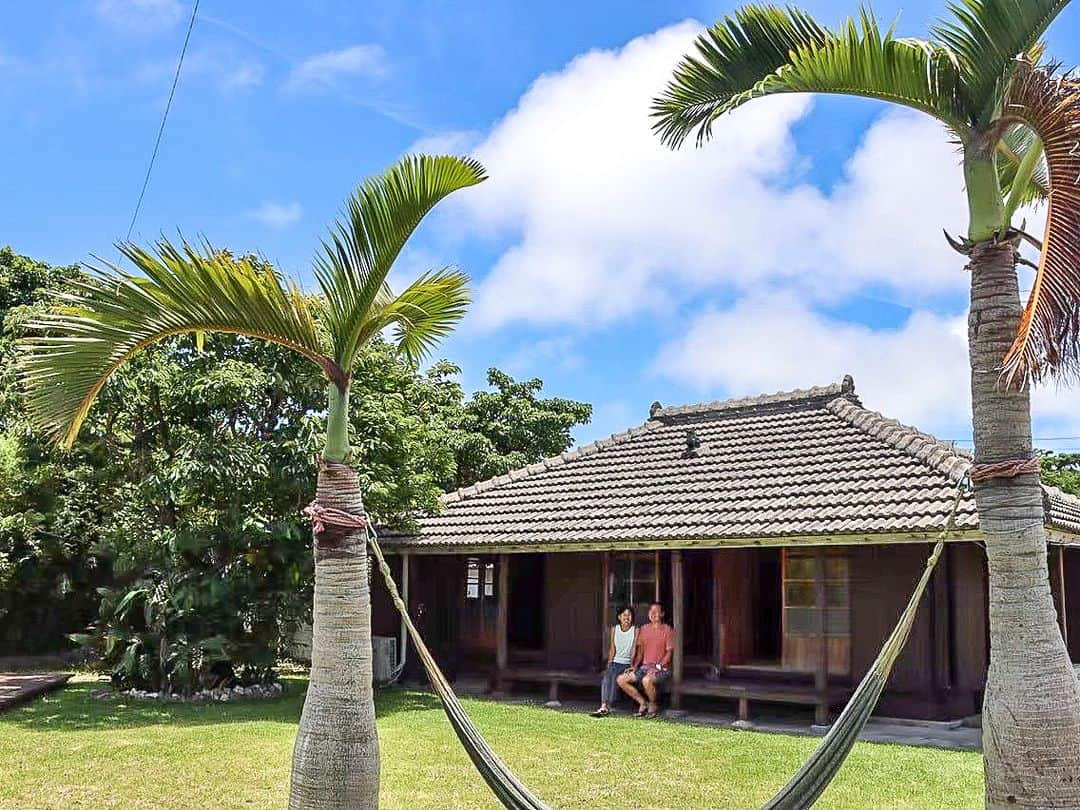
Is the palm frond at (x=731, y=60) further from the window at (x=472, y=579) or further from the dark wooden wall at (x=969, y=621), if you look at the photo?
the window at (x=472, y=579)

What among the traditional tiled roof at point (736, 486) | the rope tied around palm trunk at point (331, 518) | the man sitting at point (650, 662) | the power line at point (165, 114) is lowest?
the man sitting at point (650, 662)

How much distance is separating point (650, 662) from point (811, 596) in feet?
6.35

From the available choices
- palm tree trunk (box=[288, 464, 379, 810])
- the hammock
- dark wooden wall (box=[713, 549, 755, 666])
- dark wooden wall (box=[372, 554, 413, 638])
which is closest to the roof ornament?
dark wooden wall (box=[713, 549, 755, 666])

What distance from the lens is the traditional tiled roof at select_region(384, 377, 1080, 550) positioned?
35.0 feet

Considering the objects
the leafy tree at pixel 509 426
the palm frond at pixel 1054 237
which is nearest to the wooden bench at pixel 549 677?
the palm frond at pixel 1054 237

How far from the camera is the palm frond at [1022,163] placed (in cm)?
552

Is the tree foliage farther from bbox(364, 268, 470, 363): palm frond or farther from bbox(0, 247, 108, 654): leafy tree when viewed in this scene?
bbox(364, 268, 470, 363): palm frond

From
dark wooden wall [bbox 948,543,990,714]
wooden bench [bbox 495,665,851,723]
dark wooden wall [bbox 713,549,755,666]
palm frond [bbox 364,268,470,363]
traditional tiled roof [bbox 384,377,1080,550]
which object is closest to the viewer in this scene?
palm frond [bbox 364,268,470,363]

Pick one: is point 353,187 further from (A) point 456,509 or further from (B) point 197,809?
(A) point 456,509

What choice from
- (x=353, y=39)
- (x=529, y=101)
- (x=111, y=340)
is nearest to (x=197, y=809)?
(x=111, y=340)

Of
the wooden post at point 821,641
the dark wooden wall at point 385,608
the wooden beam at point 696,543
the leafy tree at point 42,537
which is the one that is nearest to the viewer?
the wooden beam at point 696,543

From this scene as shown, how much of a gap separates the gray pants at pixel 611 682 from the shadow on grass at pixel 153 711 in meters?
2.02

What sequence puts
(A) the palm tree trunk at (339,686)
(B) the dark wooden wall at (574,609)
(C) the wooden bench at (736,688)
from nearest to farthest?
(A) the palm tree trunk at (339,686) < (C) the wooden bench at (736,688) < (B) the dark wooden wall at (574,609)

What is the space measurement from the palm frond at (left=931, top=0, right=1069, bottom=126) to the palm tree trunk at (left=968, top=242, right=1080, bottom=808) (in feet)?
2.45
